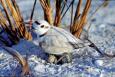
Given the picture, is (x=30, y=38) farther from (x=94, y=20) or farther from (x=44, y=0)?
(x=94, y=20)

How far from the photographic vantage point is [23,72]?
85.2 inches

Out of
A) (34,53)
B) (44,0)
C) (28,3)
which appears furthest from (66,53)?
(28,3)

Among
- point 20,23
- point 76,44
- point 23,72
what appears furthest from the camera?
point 20,23

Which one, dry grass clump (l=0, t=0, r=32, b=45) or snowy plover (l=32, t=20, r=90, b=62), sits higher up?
dry grass clump (l=0, t=0, r=32, b=45)

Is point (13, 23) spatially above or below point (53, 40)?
above

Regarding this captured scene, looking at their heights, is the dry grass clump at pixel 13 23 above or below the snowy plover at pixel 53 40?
above

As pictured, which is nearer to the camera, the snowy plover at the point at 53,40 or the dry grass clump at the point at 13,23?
the snowy plover at the point at 53,40

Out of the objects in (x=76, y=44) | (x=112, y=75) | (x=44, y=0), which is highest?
(x=44, y=0)

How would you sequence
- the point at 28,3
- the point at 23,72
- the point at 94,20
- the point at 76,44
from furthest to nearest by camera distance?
1. the point at 28,3
2. the point at 94,20
3. the point at 76,44
4. the point at 23,72

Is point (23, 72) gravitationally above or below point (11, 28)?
below

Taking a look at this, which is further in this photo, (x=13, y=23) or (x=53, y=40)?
(x=13, y=23)

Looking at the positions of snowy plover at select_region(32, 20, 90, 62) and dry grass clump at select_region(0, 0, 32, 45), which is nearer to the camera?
snowy plover at select_region(32, 20, 90, 62)

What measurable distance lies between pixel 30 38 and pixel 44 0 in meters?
0.30

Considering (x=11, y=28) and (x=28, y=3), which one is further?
(x=28, y=3)
